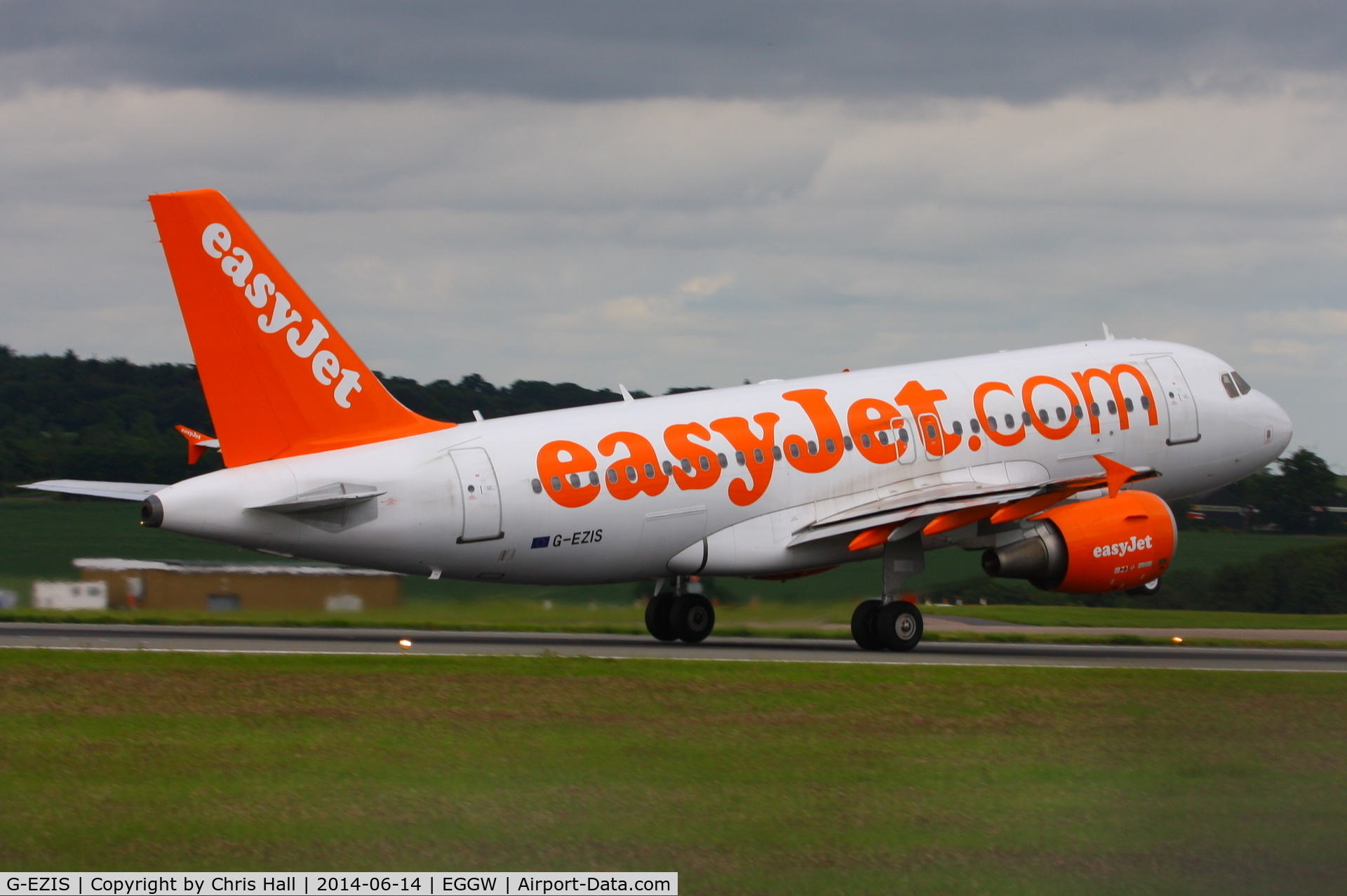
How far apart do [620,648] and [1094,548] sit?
9.13m

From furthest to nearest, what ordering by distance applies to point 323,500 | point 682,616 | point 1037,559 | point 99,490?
point 682,616 < point 99,490 < point 1037,559 < point 323,500

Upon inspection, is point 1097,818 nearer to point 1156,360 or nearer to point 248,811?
point 248,811

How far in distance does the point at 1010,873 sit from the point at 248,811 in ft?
22.5

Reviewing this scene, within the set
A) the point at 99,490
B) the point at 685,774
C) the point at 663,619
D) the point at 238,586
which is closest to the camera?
the point at 685,774

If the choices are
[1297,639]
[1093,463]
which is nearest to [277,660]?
[1093,463]

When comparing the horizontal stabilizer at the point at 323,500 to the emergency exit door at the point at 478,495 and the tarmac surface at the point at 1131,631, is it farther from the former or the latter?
the tarmac surface at the point at 1131,631

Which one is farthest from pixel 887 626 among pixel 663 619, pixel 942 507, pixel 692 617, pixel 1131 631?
pixel 1131 631

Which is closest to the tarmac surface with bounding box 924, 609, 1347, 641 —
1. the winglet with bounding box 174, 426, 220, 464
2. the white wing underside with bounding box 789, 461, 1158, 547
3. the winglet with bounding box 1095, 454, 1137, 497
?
the white wing underside with bounding box 789, 461, 1158, 547

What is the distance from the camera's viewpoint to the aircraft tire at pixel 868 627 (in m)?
30.9

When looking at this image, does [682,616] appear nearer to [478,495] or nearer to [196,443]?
[478,495]

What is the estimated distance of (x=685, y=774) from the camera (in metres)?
16.9

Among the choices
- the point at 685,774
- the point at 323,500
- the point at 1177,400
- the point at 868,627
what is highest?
the point at 1177,400

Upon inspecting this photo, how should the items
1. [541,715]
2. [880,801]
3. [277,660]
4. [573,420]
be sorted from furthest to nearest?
[573,420] < [277,660] < [541,715] < [880,801]

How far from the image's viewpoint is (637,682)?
23688mm
